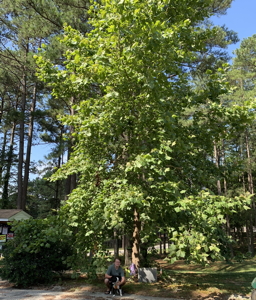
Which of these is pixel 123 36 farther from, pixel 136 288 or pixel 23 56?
pixel 23 56

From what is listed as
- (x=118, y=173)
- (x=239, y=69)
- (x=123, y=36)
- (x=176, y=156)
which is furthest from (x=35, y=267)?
(x=239, y=69)

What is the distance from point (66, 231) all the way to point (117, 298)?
6.10 feet

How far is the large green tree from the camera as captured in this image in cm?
538

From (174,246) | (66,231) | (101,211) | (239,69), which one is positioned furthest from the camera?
(239,69)

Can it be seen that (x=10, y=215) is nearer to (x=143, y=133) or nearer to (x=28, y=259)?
(x=28, y=259)

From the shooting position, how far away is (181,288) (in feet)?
21.8

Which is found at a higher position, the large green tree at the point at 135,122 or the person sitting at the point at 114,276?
the large green tree at the point at 135,122

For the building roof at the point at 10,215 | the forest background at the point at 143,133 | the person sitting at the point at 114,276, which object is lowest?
the person sitting at the point at 114,276

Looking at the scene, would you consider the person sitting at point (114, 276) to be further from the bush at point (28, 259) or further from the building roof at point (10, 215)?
the building roof at point (10, 215)

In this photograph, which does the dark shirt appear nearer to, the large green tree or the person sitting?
the person sitting

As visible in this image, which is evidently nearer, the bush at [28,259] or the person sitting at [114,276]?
the person sitting at [114,276]

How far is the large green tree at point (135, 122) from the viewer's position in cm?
538

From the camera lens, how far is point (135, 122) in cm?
639

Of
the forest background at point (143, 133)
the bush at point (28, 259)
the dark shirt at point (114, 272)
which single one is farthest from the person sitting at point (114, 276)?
the bush at point (28, 259)
